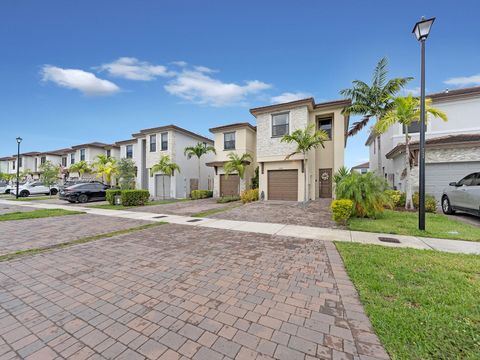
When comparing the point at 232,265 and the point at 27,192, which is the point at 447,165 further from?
the point at 27,192

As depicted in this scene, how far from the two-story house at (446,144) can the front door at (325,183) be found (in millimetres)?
3397

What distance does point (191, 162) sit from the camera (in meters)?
23.6

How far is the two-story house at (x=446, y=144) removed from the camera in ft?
37.9

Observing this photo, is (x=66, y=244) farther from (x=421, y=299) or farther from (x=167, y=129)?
(x=167, y=129)

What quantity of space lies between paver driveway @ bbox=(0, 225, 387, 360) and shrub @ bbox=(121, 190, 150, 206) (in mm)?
10260

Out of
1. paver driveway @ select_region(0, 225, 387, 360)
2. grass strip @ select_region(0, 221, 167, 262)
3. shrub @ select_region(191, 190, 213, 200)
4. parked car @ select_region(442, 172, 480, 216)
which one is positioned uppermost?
parked car @ select_region(442, 172, 480, 216)

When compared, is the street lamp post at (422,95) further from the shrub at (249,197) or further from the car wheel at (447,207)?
the shrub at (249,197)

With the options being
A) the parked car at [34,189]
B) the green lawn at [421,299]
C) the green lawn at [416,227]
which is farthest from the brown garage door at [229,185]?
the parked car at [34,189]

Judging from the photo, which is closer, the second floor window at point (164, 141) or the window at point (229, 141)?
the window at point (229, 141)

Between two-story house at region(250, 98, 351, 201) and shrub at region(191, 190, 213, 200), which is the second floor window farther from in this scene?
two-story house at region(250, 98, 351, 201)

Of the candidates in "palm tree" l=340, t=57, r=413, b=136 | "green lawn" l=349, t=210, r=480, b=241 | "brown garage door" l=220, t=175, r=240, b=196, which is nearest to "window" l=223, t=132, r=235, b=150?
"brown garage door" l=220, t=175, r=240, b=196

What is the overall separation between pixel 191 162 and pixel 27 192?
68.2 ft

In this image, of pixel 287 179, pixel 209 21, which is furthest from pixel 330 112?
pixel 209 21

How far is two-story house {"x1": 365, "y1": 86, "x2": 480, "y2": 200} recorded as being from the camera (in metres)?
11.5
